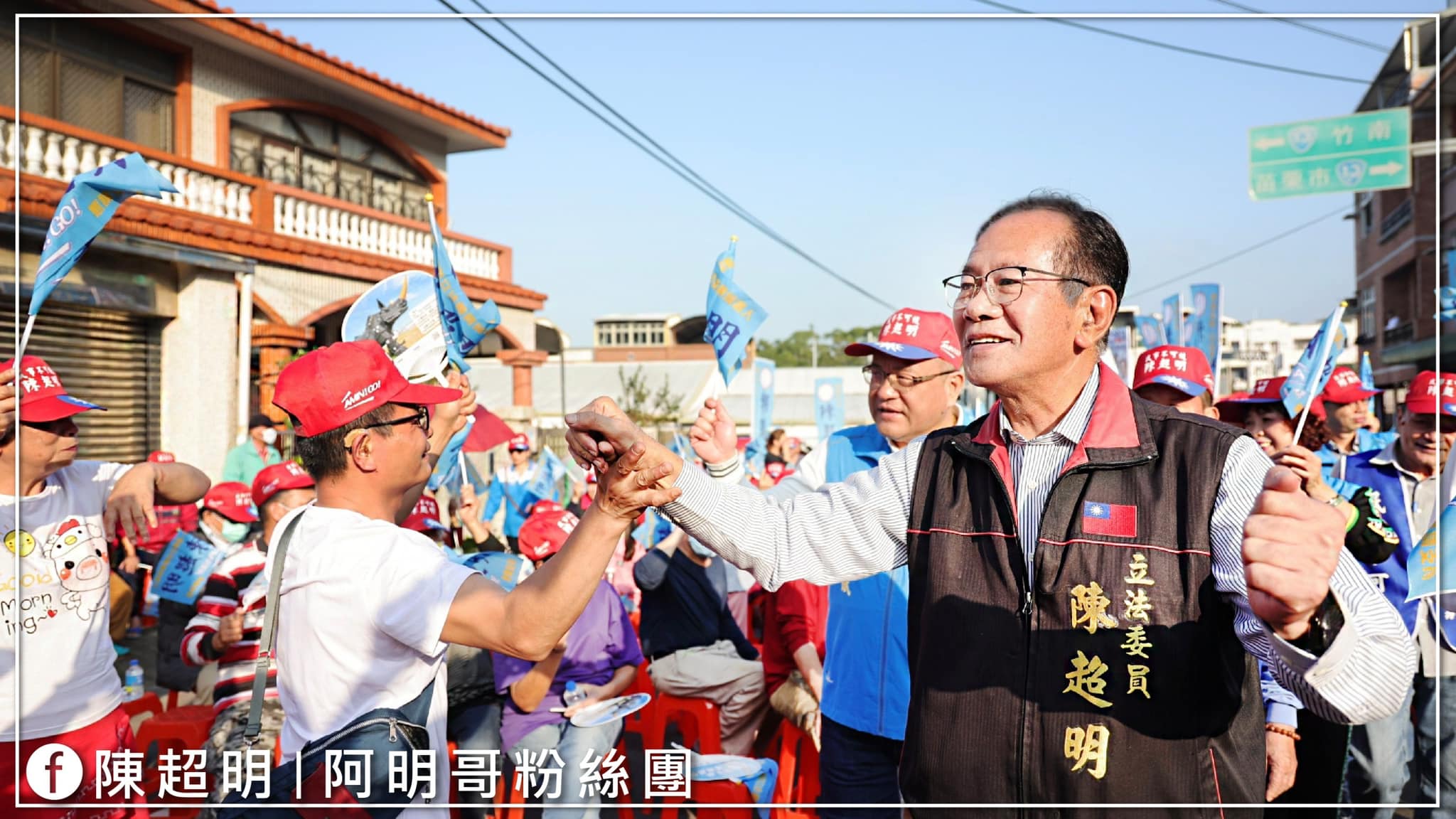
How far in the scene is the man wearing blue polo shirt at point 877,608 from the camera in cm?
320

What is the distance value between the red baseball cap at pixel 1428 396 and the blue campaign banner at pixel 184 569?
225 inches

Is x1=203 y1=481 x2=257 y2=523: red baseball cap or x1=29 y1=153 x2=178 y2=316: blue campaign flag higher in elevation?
x1=29 y1=153 x2=178 y2=316: blue campaign flag

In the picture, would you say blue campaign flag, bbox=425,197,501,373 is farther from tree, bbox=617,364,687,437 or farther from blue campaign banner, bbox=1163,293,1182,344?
tree, bbox=617,364,687,437

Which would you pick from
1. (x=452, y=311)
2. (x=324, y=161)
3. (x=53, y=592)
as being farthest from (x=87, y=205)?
(x=324, y=161)

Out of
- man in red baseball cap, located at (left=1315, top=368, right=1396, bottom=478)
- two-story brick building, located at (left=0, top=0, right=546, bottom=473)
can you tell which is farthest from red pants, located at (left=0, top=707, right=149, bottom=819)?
two-story brick building, located at (left=0, top=0, right=546, bottom=473)

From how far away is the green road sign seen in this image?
27.3ft

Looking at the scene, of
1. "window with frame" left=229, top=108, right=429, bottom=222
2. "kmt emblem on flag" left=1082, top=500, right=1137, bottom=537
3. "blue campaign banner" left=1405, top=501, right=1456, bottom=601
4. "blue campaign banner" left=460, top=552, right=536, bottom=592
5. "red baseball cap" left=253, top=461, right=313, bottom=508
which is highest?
"window with frame" left=229, top=108, right=429, bottom=222

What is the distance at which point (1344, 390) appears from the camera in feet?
19.5

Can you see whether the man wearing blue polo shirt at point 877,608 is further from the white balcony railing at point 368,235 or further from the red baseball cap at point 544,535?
the white balcony railing at point 368,235

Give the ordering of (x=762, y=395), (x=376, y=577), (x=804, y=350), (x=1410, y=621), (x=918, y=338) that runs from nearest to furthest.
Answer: (x=376, y=577) < (x=918, y=338) < (x=1410, y=621) < (x=762, y=395) < (x=804, y=350)

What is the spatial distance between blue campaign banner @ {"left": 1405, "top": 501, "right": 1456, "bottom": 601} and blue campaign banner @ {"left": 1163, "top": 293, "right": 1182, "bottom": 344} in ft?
15.9

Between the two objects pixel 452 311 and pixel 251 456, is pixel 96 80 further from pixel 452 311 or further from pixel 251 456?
pixel 452 311

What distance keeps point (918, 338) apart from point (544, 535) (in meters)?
1.95

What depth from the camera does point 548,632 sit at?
6.17ft
